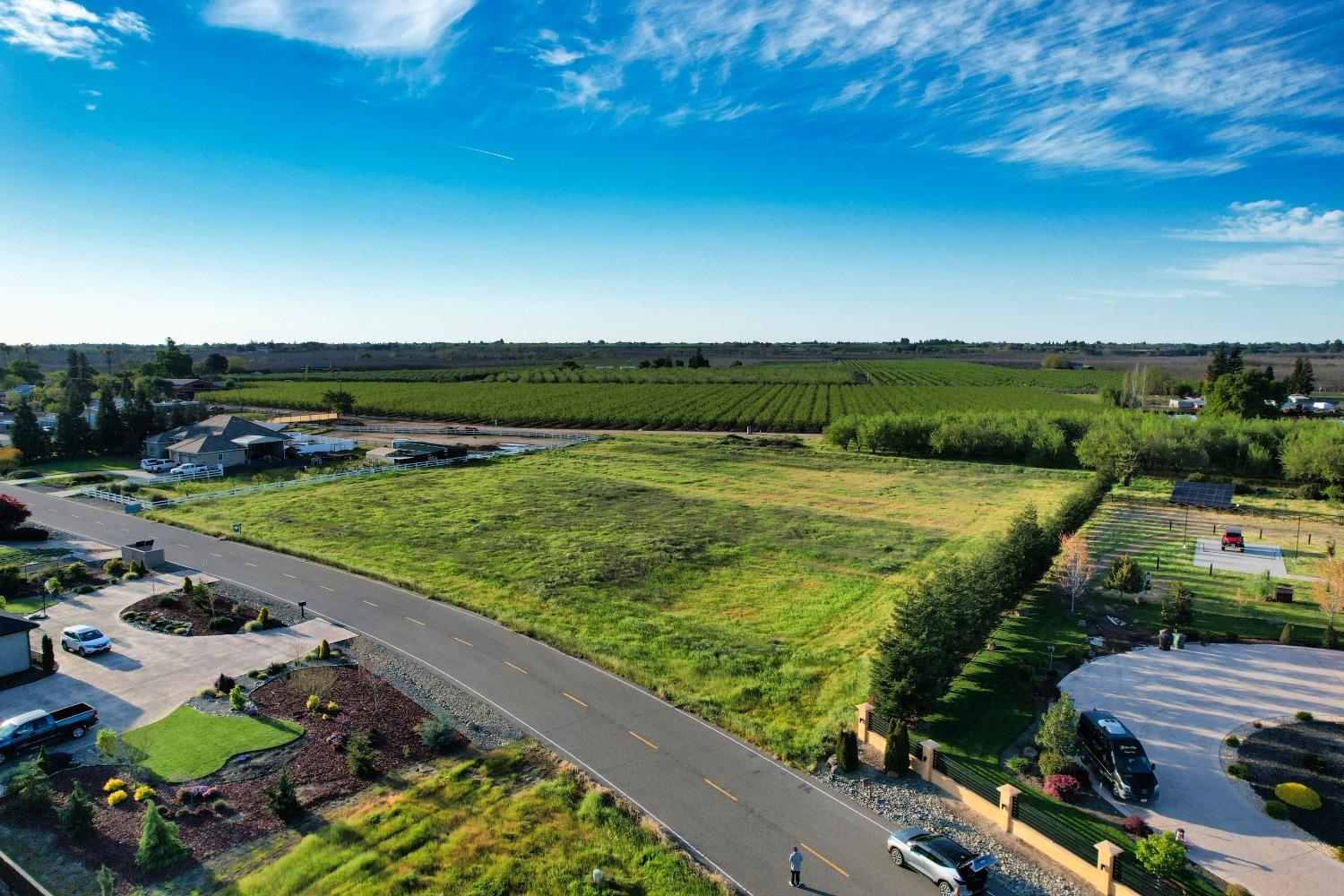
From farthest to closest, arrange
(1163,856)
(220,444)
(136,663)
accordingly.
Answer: (220,444), (136,663), (1163,856)

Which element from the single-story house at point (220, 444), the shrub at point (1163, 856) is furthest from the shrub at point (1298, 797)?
the single-story house at point (220, 444)

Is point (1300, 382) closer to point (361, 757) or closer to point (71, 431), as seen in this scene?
point (361, 757)

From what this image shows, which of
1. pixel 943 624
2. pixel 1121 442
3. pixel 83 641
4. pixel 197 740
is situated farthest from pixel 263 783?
pixel 1121 442

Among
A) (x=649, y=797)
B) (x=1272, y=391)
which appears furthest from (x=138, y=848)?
(x=1272, y=391)

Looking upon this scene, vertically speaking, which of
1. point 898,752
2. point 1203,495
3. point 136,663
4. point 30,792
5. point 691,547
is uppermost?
point 1203,495

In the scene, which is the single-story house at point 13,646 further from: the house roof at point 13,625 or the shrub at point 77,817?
the shrub at point 77,817

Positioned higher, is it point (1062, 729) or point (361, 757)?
point (1062, 729)
